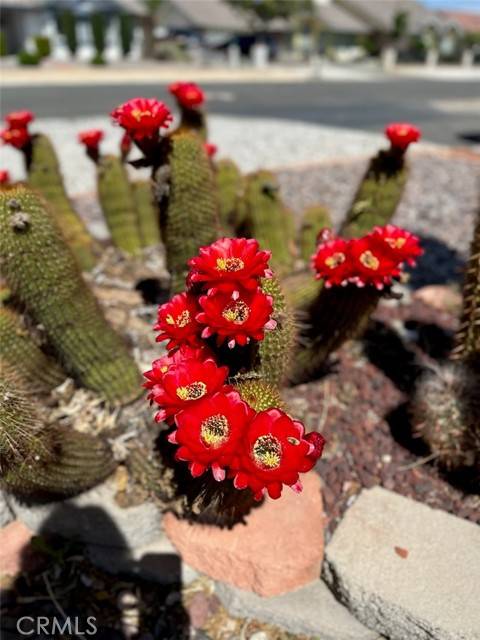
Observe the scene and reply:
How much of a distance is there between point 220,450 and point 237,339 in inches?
13.3

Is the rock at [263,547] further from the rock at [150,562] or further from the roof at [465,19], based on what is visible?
the roof at [465,19]

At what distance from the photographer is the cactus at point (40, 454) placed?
1998 millimetres

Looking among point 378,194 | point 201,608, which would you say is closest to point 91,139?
point 378,194

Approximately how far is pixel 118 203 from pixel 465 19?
61.9m

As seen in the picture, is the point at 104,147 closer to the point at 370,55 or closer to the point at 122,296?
the point at 122,296

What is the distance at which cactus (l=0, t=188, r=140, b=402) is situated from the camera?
Result: 2.33 metres

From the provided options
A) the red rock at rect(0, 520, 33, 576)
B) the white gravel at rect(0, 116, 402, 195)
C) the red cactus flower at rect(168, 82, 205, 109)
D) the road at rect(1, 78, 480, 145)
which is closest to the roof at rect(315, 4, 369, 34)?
the road at rect(1, 78, 480, 145)

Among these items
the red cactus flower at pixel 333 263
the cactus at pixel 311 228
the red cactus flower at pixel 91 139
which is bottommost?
the cactus at pixel 311 228

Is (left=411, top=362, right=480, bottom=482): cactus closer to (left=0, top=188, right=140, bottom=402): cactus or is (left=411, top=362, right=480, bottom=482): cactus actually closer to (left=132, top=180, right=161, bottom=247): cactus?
(left=0, top=188, right=140, bottom=402): cactus

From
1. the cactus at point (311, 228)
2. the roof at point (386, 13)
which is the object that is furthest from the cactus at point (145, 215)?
the roof at point (386, 13)

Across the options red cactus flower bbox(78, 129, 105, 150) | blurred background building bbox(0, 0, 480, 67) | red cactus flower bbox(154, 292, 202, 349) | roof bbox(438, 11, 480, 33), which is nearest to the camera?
red cactus flower bbox(154, 292, 202, 349)

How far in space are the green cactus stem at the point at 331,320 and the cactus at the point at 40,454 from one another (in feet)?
3.53

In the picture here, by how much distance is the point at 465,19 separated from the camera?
5434 centimetres

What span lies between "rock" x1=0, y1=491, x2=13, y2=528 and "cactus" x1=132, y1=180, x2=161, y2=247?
90.0 inches
